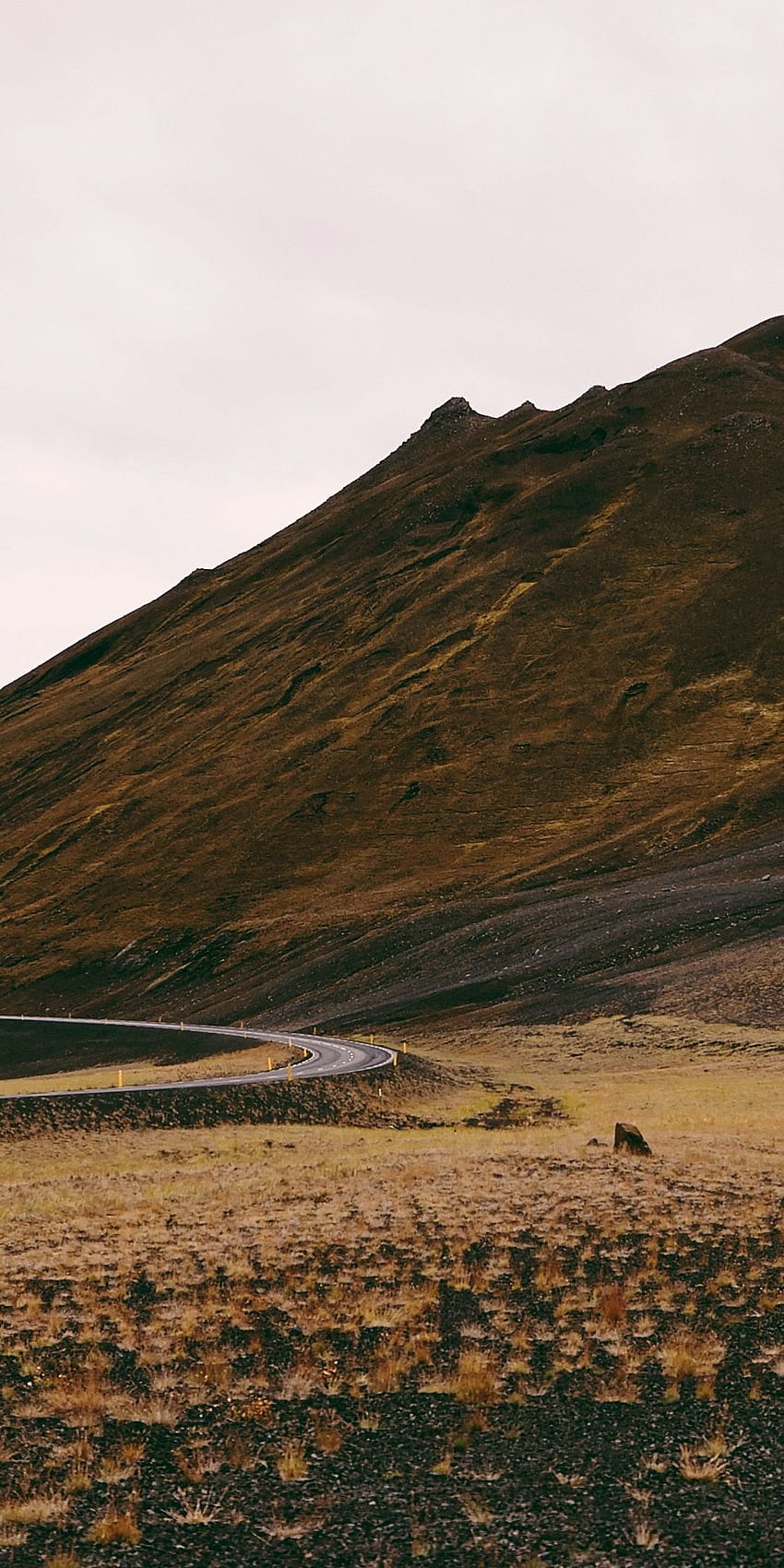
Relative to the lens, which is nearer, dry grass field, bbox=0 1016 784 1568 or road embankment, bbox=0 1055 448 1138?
dry grass field, bbox=0 1016 784 1568

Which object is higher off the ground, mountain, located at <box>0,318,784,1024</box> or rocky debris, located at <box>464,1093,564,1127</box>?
mountain, located at <box>0,318,784,1024</box>

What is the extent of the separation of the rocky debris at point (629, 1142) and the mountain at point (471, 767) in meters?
42.5

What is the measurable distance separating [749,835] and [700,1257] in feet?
314

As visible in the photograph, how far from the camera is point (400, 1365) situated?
14930mm

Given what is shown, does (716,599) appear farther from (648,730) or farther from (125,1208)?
(125,1208)

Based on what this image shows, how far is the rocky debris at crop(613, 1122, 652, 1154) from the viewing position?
1241 inches

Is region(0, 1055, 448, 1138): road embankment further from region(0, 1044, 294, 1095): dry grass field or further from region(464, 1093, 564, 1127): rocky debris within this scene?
region(0, 1044, 294, 1095): dry grass field

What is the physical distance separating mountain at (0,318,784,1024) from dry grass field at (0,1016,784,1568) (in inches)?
2026

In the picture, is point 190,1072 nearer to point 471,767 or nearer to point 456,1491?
point 456,1491

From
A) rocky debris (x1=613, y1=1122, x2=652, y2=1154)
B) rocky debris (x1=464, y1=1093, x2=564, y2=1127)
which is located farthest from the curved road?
rocky debris (x1=613, y1=1122, x2=652, y2=1154)

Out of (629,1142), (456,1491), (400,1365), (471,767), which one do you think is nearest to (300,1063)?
(629,1142)

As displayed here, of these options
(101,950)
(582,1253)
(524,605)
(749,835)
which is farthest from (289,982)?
(582,1253)

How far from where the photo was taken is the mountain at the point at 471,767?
99438 millimetres

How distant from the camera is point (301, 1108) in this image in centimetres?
4762
